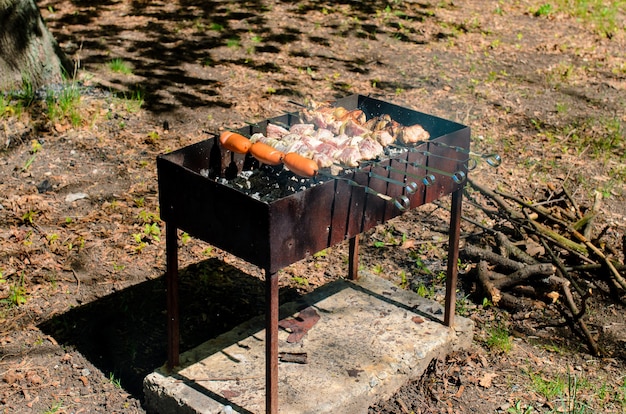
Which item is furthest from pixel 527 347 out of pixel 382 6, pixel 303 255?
pixel 382 6

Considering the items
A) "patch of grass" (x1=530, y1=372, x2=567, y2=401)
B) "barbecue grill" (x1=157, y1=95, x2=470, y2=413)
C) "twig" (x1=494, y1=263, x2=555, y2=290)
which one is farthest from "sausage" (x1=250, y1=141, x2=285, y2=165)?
"twig" (x1=494, y1=263, x2=555, y2=290)

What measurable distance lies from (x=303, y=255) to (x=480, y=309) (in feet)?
6.58

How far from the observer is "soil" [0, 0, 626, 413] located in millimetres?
4457

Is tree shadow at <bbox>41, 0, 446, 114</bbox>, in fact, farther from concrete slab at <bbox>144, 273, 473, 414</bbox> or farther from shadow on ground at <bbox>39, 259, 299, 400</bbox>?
concrete slab at <bbox>144, 273, 473, 414</bbox>

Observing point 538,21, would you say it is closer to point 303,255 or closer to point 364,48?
point 364,48

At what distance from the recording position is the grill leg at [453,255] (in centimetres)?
442

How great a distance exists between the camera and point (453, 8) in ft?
36.2

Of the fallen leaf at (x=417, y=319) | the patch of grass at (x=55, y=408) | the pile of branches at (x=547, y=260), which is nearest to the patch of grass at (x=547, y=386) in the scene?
the pile of branches at (x=547, y=260)

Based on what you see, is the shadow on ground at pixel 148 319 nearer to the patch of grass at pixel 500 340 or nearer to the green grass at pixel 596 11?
the patch of grass at pixel 500 340

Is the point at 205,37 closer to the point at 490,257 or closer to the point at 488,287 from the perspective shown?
the point at 490,257

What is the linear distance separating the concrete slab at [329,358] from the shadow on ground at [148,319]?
33 centimetres

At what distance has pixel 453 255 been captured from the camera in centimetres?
455

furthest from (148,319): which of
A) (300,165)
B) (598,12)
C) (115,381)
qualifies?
(598,12)

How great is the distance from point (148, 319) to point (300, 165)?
5.79ft
